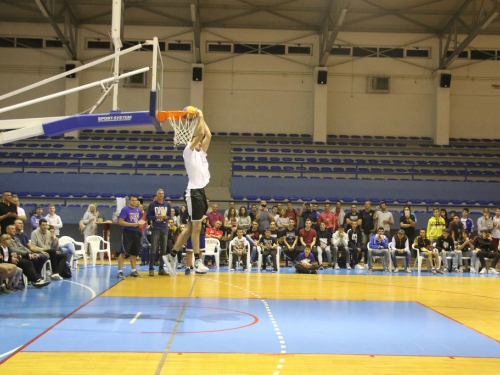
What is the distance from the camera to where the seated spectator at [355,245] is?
17672 mm

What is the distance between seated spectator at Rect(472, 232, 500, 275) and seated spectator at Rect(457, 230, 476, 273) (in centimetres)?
17

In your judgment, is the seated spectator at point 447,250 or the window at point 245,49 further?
the window at point 245,49

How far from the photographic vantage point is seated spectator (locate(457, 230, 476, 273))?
17.2 metres

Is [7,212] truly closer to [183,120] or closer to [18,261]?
[18,261]

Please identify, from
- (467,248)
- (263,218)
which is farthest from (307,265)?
(467,248)

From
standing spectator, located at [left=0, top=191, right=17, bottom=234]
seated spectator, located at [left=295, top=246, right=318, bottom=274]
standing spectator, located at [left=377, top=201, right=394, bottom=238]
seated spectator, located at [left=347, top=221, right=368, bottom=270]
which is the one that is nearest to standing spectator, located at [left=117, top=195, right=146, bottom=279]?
standing spectator, located at [left=0, top=191, right=17, bottom=234]

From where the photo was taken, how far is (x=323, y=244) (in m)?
17.5

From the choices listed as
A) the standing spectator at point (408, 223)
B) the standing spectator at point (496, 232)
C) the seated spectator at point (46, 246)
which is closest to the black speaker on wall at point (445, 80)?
the standing spectator at point (496, 232)

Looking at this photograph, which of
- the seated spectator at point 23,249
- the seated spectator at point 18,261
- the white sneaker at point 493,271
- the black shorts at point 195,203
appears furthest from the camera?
the white sneaker at point 493,271

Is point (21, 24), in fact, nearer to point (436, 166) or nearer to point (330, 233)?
point (330, 233)

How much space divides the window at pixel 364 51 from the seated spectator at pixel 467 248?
11902mm

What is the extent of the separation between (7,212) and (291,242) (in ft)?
27.1

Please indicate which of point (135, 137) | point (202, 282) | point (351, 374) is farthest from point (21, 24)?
point (351, 374)

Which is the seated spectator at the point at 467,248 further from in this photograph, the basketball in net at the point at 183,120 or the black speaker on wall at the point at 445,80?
the basketball in net at the point at 183,120
